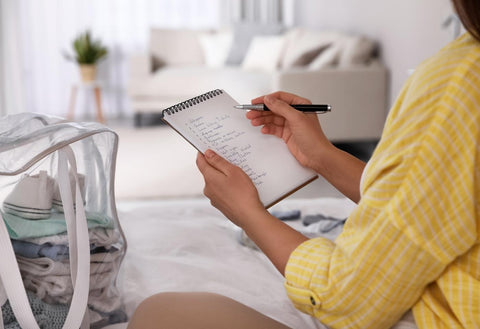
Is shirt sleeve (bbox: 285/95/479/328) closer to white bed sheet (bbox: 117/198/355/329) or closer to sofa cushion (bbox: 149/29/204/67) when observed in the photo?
white bed sheet (bbox: 117/198/355/329)

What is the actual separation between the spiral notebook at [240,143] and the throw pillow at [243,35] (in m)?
4.72

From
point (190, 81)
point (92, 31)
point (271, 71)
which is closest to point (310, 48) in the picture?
point (271, 71)

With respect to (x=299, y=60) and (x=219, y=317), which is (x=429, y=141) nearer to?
(x=219, y=317)

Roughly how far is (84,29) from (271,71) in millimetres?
2129

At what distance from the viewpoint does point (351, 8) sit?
470 cm

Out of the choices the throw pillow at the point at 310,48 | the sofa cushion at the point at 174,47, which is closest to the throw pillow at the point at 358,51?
the throw pillow at the point at 310,48

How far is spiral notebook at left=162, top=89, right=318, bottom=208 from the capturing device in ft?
3.17

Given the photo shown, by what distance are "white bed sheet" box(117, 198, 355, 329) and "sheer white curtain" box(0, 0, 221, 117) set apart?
4.77 m

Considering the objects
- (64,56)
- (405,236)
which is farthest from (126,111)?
(405,236)

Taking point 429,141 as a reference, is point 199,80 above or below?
below

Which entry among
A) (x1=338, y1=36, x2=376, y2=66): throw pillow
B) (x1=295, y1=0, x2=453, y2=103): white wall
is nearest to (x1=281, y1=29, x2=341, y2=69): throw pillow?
(x1=295, y1=0, x2=453, y2=103): white wall

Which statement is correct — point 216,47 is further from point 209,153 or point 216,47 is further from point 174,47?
point 209,153

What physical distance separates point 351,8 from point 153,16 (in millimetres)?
2342

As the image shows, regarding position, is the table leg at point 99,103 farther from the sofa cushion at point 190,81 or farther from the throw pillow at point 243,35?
the throw pillow at point 243,35
